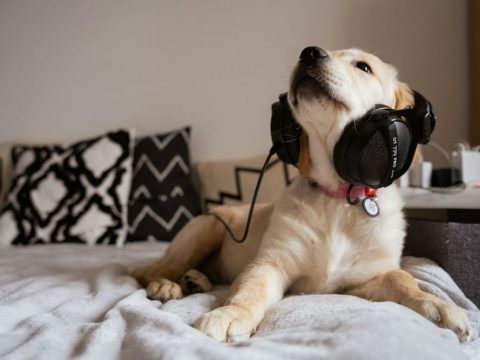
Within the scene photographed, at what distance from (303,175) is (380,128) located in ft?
0.95

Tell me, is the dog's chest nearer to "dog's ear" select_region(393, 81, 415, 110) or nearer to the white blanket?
the white blanket

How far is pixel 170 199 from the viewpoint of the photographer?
218cm

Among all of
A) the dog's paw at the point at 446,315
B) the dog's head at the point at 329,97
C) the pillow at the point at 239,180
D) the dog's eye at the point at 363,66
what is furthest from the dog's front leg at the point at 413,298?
the pillow at the point at 239,180

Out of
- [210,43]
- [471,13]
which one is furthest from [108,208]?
[471,13]

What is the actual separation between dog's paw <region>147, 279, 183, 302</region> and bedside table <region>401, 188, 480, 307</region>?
714 millimetres

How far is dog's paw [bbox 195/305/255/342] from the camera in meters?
0.69

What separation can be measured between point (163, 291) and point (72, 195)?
143 centimetres

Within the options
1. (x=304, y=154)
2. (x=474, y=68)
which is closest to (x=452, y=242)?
(x=304, y=154)

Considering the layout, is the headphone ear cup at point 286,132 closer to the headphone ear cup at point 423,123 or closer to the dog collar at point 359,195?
the dog collar at point 359,195

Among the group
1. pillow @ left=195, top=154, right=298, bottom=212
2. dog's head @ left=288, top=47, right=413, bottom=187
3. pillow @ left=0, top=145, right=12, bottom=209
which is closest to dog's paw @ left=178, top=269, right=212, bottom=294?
dog's head @ left=288, top=47, right=413, bottom=187

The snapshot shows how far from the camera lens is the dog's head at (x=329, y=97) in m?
0.94

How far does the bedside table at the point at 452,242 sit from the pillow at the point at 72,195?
148 centimetres

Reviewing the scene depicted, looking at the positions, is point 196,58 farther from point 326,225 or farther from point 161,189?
point 326,225

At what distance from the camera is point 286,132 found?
1.00 meters
